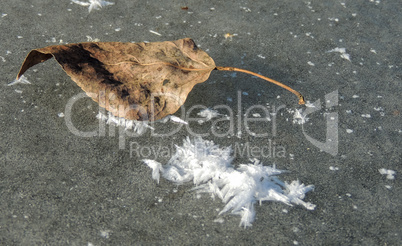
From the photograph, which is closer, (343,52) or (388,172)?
(388,172)

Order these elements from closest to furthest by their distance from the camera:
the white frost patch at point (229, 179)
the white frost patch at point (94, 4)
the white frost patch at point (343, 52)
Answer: the white frost patch at point (229, 179), the white frost patch at point (343, 52), the white frost patch at point (94, 4)

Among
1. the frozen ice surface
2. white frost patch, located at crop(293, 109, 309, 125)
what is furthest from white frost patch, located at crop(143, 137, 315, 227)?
white frost patch, located at crop(293, 109, 309, 125)

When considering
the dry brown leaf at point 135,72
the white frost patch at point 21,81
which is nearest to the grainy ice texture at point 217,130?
the white frost patch at point 21,81

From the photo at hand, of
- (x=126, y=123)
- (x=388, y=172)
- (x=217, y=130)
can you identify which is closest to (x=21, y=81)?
(x=126, y=123)

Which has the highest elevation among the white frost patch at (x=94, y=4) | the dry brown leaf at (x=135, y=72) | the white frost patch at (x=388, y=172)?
the white frost patch at (x=388, y=172)

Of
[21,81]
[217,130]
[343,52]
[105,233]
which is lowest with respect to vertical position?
[21,81]

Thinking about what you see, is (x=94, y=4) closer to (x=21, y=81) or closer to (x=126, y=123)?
(x=21, y=81)

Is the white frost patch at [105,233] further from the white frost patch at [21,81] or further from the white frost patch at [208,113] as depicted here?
the white frost patch at [21,81]
